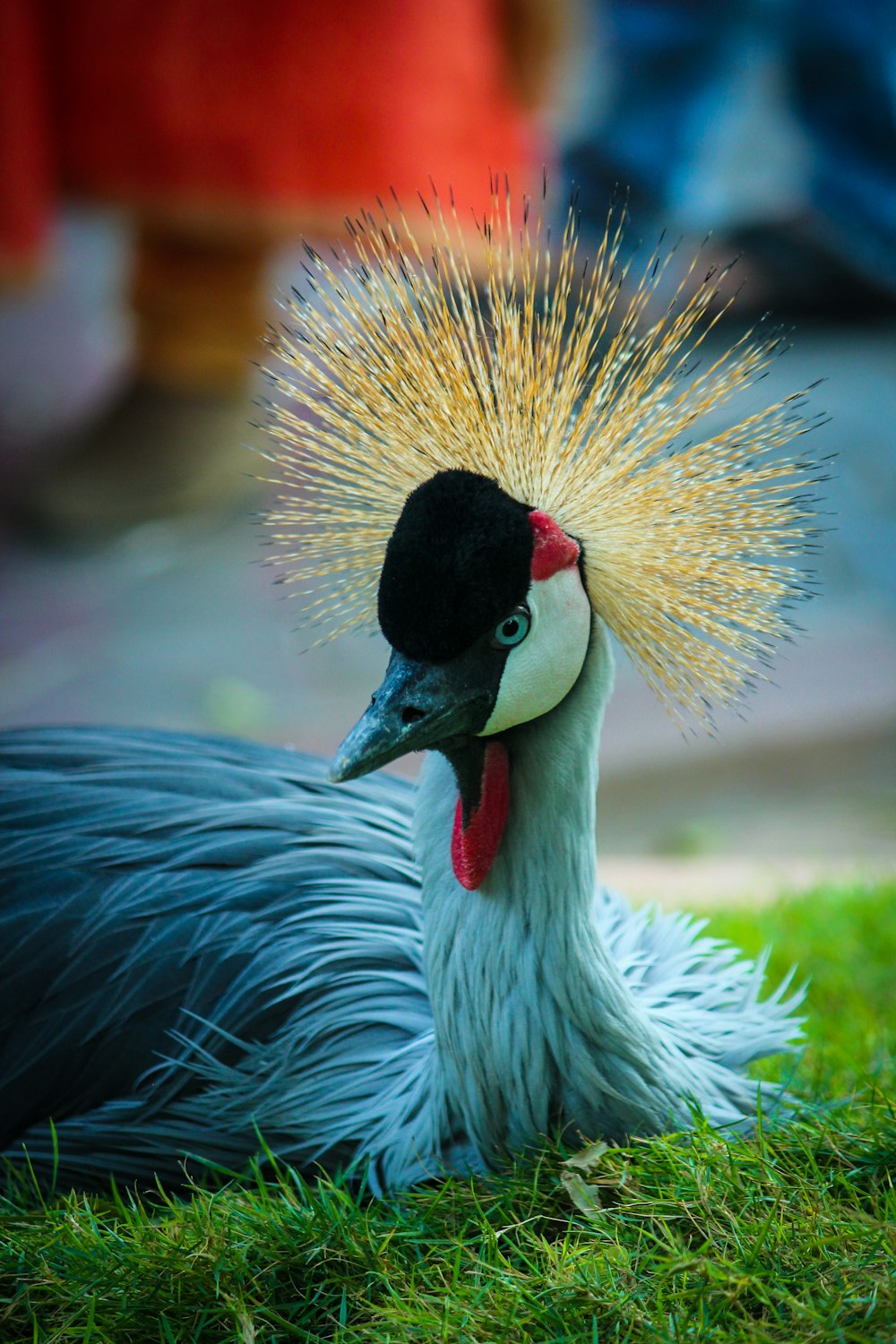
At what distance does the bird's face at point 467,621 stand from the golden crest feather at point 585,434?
57 millimetres

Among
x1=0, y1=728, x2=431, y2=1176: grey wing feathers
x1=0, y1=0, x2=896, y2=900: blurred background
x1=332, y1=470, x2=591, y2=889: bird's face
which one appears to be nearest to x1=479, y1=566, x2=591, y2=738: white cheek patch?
x1=332, y1=470, x2=591, y2=889: bird's face

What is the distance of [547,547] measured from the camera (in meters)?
1.05

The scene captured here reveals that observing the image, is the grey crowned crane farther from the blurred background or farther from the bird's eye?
the blurred background

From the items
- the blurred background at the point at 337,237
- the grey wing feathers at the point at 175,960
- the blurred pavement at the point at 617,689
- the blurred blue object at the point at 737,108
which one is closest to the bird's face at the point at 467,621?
the grey wing feathers at the point at 175,960

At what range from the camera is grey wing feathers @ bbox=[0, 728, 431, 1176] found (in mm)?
1273

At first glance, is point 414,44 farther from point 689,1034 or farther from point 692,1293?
point 692,1293

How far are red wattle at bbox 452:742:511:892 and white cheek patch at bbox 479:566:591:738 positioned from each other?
3 cm

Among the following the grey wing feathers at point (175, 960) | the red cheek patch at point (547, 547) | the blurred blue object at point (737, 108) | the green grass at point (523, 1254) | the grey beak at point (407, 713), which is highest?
the blurred blue object at point (737, 108)

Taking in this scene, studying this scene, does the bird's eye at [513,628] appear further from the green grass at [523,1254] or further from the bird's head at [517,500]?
the green grass at [523,1254]

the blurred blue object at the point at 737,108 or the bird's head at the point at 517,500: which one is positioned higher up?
the blurred blue object at the point at 737,108

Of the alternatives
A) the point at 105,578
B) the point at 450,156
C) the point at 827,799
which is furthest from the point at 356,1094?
the point at 105,578

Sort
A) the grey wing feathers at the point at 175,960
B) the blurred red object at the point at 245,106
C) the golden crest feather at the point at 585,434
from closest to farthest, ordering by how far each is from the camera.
Answer: the golden crest feather at the point at 585,434
the grey wing feathers at the point at 175,960
the blurred red object at the point at 245,106

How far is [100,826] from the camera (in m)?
1.37

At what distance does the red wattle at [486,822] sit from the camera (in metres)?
1.10
